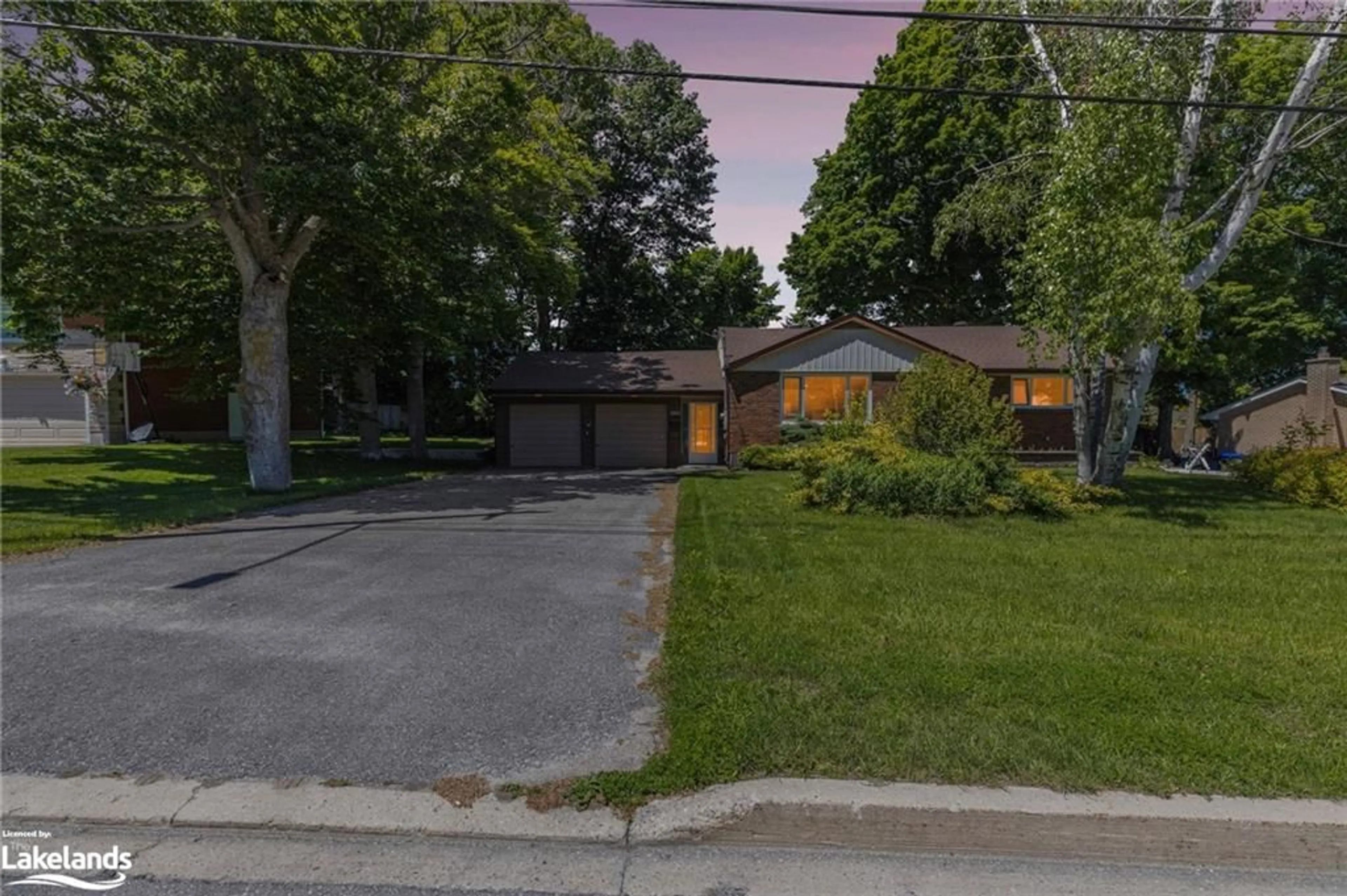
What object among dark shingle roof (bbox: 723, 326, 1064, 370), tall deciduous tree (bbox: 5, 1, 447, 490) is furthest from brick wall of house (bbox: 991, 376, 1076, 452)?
tall deciduous tree (bbox: 5, 1, 447, 490)

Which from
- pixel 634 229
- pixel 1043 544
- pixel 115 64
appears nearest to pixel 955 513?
pixel 1043 544

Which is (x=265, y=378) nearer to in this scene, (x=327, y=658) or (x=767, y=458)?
(x=327, y=658)

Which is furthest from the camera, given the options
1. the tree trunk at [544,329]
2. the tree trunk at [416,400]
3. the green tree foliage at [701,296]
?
the green tree foliage at [701,296]

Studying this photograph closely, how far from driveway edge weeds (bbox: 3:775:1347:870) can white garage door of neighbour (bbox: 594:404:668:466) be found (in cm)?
1948

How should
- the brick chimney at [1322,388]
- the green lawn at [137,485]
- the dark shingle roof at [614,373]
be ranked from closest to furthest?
the green lawn at [137,485] < the brick chimney at [1322,388] < the dark shingle roof at [614,373]

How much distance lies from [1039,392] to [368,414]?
2123 centimetres

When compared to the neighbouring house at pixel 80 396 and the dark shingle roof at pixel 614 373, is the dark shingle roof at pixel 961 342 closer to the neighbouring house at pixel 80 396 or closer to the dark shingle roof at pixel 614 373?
the dark shingle roof at pixel 614 373

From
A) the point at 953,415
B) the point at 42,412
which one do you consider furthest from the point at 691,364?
the point at 42,412

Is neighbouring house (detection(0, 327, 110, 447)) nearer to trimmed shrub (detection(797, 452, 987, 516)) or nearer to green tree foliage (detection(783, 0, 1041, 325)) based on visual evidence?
trimmed shrub (detection(797, 452, 987, 516))

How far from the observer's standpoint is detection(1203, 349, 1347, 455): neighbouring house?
68.4 feet

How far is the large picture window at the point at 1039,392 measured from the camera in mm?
21484

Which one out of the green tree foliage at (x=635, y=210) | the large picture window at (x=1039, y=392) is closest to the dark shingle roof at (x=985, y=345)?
the large picture window at (x=1039, y=392)

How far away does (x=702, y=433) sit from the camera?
22.6 meters

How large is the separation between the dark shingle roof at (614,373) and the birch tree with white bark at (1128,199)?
11361 millimetres
